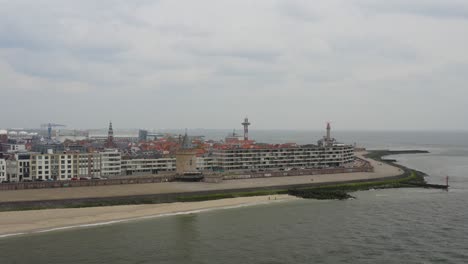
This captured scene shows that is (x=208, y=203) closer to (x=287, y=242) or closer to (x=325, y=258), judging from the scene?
(x=287, y=242)

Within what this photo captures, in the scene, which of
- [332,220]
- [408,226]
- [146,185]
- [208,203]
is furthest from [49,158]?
[408,226]

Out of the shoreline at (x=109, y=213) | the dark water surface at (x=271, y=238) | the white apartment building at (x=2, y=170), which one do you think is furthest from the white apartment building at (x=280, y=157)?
the dark water surface at (x=271, y=238)

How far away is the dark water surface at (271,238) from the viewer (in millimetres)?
31422

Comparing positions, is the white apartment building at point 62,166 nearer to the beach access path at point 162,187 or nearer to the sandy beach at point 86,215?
the beach access path at point 162,187

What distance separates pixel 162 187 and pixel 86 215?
17.1 metres

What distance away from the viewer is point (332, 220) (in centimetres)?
4334

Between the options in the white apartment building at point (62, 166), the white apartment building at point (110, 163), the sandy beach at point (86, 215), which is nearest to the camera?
the sandy beach at point (86, 215)

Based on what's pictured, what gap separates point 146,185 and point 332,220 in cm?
2704

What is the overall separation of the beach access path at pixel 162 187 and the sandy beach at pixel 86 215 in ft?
15.5

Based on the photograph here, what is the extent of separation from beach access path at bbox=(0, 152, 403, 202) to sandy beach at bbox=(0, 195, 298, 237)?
4.74 metres

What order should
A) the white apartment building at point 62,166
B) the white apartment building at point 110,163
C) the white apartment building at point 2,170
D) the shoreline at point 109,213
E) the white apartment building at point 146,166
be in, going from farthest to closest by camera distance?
the white apartment building at point 146,166 < the white apartment building at point 110,163 < the white apartment building at point 62,166 < the white apartment building at point 2,170 < the shoreline at point 109,213

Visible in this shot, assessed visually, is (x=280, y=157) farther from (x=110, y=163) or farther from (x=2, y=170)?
(x=2, y=170)

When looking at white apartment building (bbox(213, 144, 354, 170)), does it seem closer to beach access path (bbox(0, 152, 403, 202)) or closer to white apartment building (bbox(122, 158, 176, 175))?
white apartment building (bbox(122, 158, 176, 175))

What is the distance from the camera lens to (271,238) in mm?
36531
